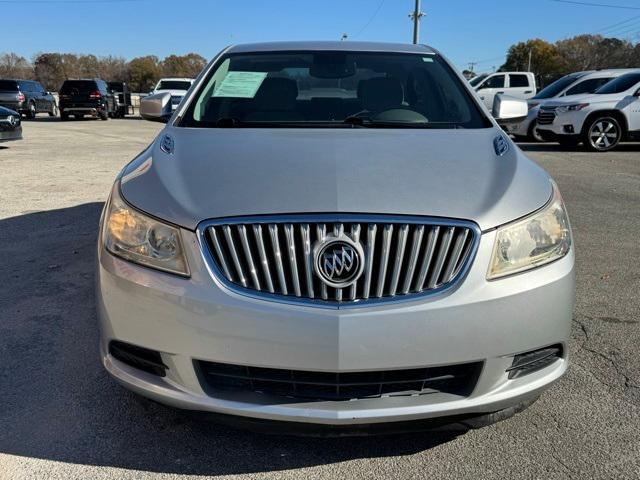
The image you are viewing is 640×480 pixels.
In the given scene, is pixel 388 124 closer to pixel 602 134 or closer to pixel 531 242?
pixel 531 242

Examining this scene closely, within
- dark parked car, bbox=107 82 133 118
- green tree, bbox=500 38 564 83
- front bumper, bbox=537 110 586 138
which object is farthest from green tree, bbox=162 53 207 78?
front bumper, bbox=537 110 586 138

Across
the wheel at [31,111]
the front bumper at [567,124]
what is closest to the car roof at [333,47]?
the front bumper at [567,124]

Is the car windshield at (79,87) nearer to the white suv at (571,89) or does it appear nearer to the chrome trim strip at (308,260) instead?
the white suv at (571,89)

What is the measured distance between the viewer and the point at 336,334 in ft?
6.42

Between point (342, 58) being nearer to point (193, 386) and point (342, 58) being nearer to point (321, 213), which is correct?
point (321, 213)

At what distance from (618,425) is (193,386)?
1856mm

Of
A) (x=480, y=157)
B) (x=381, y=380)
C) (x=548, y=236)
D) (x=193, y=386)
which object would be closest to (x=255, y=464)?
(x=193, y=386)

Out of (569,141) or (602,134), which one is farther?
(569,141)

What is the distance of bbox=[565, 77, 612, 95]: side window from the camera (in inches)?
588

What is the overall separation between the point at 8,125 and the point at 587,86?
1365 cm

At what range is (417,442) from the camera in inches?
97.3

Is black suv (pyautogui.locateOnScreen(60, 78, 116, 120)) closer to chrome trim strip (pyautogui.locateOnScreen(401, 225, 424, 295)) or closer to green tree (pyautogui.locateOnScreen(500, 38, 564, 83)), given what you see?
chrome trim strip (pyautogui.locateOnScreen(401, 225, 424, 295))

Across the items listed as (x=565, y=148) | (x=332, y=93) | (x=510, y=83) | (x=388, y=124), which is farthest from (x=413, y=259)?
(x=510, y=83)

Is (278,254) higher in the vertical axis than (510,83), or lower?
lower
